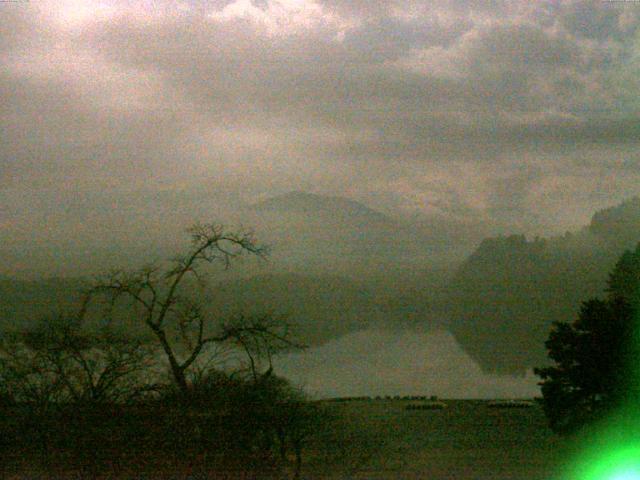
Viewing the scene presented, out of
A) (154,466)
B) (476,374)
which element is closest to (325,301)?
(476,374)

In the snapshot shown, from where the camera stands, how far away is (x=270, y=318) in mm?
8047

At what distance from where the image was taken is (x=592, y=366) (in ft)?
35.0

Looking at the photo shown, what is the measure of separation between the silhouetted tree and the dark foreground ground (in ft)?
1.77

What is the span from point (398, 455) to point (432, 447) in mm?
973

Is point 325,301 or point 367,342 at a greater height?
point 325,301

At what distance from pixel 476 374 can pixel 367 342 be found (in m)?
3.07

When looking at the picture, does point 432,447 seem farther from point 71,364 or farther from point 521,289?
point 521,289

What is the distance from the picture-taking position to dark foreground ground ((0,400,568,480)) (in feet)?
21.6

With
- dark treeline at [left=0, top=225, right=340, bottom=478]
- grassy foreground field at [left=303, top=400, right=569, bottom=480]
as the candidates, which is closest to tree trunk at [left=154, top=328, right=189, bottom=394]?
dark treeline at [left=0, top=225, right=340, bottom=478]

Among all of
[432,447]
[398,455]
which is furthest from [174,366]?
[432,447]

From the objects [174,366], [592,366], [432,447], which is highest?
[174,366]

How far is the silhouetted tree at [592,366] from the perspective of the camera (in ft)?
32.9

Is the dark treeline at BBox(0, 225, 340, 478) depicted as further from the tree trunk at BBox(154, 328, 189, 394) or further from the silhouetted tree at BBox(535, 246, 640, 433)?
the silhouetted tree at BBox(535, 246, 640, 433)

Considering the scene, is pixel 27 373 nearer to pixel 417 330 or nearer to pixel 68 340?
pixel 68 340
